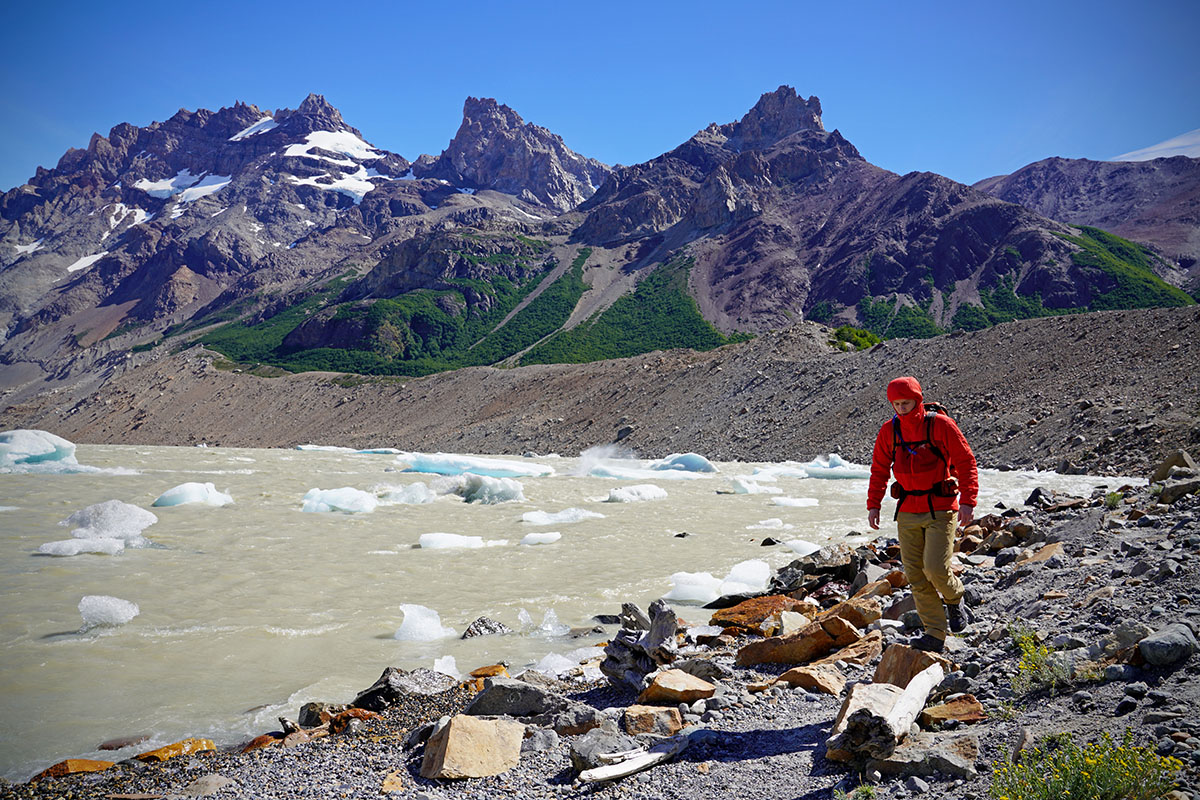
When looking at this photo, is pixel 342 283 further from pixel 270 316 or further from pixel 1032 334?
pixel 1032 334

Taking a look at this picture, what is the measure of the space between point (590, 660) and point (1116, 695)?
3.99 metres

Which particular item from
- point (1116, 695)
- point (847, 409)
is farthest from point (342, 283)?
point (1116, 695)

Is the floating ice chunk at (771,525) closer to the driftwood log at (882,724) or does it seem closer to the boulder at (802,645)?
the boulder at (802,645)

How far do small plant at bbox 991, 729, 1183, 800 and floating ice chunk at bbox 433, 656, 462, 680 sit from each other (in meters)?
4.49

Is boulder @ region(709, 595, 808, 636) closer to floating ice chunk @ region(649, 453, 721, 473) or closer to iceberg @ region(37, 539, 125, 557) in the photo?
iceberg @ region(37, 539, 125, 557)

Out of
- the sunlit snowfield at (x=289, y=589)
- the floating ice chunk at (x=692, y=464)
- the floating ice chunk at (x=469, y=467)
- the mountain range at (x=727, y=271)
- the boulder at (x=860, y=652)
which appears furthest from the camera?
the mountain range at (x=727, y=271)

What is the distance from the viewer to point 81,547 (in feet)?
34.9

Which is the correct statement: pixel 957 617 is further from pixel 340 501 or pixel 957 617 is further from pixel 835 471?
pixel 835 471

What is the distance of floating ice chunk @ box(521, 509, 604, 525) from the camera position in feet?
50.3

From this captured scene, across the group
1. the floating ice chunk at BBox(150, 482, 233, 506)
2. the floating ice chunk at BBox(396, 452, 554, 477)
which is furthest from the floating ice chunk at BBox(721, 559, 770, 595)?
the floating ice chunk at BBox(396, 452, 554, 477)

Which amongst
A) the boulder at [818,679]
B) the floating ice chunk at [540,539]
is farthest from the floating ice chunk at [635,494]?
the boulder at [818,679]

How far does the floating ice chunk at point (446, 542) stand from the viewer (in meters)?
12.5

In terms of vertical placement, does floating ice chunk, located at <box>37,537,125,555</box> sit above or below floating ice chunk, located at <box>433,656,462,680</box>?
above

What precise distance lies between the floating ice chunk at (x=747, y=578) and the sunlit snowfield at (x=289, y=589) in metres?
0.38
